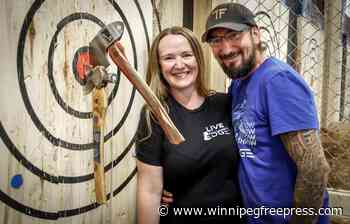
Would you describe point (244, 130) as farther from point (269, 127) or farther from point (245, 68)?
point (245, 68)

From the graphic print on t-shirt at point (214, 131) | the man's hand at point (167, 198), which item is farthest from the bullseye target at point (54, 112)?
the graphic print on t-shirt at point (214, 131)

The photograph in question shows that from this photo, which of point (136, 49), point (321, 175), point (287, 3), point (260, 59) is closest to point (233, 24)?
point (260, 59)

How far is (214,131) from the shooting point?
1172 millimetres

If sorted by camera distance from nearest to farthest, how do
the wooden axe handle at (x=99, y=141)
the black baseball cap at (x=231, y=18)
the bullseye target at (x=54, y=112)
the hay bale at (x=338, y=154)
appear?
the bullseye target at (x=54, y=112)
the wooden axe handle at (x=99, y=141)
the black baseball cap at (x=231, y=18)
the hay bale at (x=338, y=154)

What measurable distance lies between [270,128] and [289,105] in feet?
0.31

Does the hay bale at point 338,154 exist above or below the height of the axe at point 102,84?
below

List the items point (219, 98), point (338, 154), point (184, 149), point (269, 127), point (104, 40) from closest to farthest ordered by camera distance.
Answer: point (104, 40) → point (269, 127) → point (184, 149) → point (219, 98) → point (338, 154)

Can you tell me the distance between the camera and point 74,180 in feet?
3.48

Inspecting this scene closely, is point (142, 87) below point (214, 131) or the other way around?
the other way around

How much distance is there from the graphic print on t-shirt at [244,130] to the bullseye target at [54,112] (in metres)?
0.44

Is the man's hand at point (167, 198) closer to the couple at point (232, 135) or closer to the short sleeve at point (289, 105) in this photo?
the couple at point (232, 135)

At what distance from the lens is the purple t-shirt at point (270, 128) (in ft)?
3.12

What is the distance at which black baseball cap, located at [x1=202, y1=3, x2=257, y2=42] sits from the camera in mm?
1101

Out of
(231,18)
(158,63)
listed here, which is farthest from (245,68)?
(158,63)
